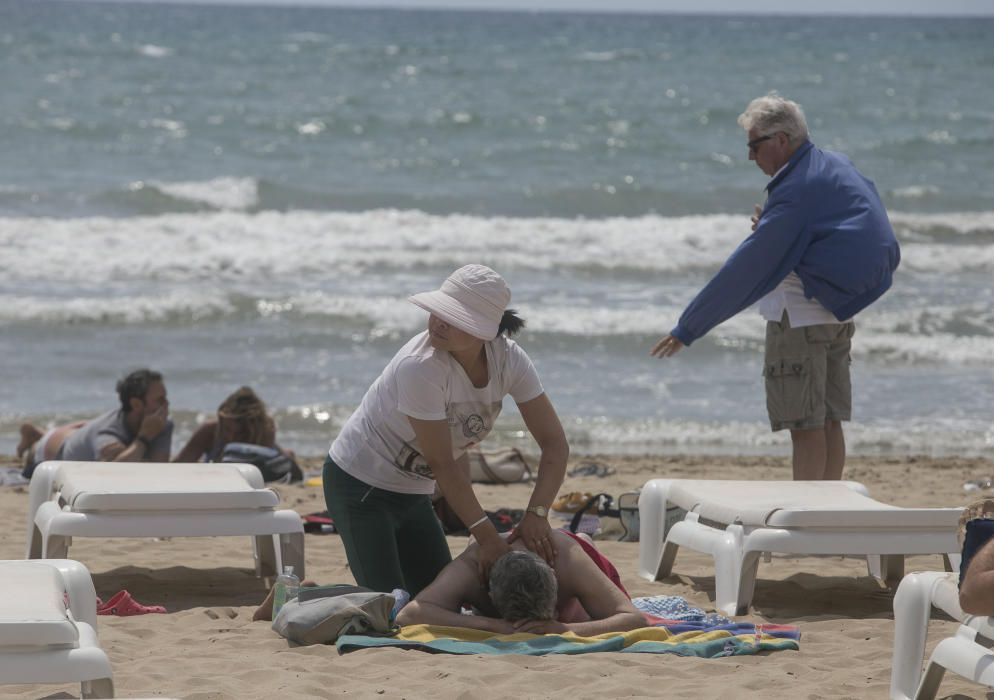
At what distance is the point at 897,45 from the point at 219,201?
42.1 m

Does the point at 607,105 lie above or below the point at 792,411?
above

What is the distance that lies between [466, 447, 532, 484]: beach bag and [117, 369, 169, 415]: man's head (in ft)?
5.58

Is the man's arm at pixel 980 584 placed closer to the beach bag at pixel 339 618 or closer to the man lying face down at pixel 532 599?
the man lying face down at pixel 532 599

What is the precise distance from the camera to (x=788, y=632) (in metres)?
4.60

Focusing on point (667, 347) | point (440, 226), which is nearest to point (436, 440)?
point (667, 347)

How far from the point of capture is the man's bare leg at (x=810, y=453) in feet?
19.2

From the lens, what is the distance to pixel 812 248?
5684 mm

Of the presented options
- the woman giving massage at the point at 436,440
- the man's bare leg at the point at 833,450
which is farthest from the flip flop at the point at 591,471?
the woman giving massage at the point at 436,440

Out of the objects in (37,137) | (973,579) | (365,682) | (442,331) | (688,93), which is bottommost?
(365,682)

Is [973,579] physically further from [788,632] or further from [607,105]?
[607,105]

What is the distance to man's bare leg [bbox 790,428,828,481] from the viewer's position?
5.84m

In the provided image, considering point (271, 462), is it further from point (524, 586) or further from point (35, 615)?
point (35, 615)

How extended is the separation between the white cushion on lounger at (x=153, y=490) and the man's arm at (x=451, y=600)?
3.19ft

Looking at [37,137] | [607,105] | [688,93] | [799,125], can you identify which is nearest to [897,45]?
[688,93]
